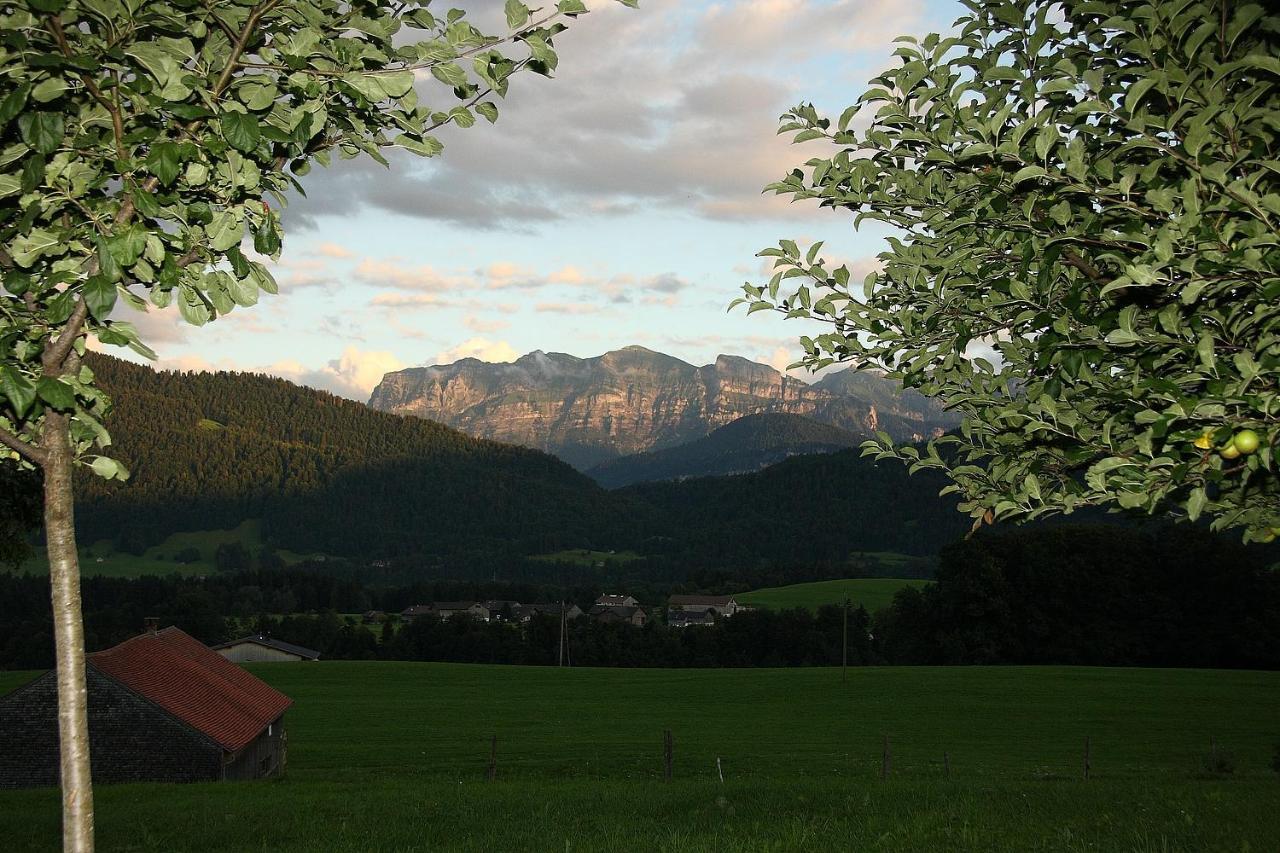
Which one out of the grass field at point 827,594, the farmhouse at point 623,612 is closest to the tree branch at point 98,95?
the grass field at point 827,594

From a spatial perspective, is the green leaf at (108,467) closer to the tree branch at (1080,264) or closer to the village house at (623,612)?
the tree branch at (1080,264)

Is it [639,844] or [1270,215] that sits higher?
[1270,215]

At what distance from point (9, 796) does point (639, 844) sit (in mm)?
32624

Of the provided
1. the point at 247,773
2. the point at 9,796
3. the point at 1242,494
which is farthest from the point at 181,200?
the point at 247,773

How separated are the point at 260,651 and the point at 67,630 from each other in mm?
143365

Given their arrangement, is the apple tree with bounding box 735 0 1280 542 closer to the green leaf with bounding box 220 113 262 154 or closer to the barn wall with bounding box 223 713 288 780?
the green leaf with bounding box 220 113 262 154

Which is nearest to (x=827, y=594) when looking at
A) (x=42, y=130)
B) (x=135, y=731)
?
(x=135, y=731)

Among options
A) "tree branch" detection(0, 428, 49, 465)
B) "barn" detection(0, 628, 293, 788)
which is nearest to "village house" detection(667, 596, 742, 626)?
"barn" detection(0, 628, 293, 788)

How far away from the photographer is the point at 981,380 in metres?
8.33

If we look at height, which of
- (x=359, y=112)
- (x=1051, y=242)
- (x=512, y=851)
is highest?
(x=359, y=112)

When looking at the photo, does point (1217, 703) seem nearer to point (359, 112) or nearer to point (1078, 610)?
point (1078, 610)

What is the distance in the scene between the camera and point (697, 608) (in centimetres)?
18475

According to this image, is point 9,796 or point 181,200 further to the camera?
point 9,796

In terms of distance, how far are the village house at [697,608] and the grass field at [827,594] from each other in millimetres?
3346
